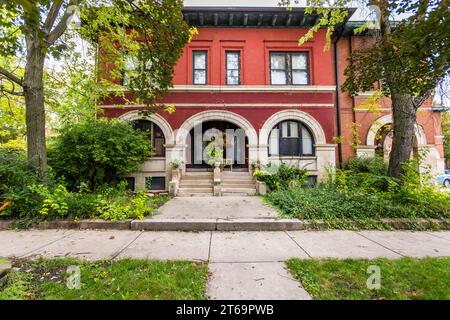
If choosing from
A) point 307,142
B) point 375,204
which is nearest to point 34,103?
point 375,204

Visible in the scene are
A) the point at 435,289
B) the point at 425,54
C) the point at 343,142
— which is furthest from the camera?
the point at 343,142

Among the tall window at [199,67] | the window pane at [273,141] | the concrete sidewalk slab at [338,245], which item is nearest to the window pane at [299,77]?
the window pane at [273,141]

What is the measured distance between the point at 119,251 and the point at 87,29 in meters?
8.56

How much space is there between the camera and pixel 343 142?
10.7 meters

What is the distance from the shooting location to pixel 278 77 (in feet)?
34.0

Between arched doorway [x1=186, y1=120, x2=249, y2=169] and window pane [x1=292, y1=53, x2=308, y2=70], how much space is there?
4.37 meters

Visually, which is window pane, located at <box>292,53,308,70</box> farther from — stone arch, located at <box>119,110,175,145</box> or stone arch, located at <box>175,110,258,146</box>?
stone arch, located at <box>119,110,175,145</box>

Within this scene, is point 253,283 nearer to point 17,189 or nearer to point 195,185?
point 17,189

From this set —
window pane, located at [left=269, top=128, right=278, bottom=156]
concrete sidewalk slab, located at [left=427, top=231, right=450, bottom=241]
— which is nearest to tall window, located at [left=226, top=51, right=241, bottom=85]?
window pane, located at [left=269, top=128, right=278, bottom=156]

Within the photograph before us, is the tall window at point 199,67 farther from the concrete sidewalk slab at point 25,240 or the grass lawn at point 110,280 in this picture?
the grass lawn at point 110,280

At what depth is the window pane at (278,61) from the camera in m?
10.4

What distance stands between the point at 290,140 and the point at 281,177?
256cm
